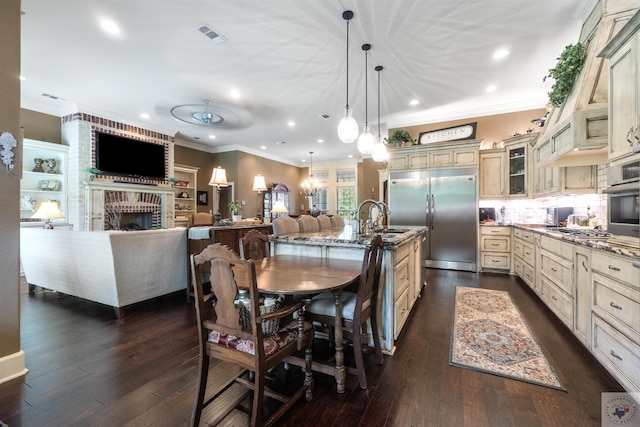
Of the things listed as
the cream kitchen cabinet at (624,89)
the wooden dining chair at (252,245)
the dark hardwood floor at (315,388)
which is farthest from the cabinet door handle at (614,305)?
the wooden dining chair at (252,245)

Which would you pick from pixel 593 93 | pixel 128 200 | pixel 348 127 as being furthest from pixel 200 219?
pixel 593 93

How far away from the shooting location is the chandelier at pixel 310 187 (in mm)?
9780

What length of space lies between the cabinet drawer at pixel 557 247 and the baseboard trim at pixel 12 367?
4460mm

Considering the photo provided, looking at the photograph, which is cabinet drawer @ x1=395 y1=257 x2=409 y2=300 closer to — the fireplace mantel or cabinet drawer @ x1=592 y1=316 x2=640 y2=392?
cabinet drawer @ x1=592 y1=316 x2=640 y2=392

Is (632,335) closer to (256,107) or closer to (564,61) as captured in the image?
(564,61)

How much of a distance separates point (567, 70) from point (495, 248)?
297cm

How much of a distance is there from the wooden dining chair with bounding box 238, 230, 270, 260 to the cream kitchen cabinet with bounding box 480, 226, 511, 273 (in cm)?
416

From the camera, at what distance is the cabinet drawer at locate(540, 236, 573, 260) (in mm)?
2404

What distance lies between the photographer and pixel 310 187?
9.79m

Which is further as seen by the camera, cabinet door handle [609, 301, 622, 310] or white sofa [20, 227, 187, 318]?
white sofa [20, 227, 187, 318]

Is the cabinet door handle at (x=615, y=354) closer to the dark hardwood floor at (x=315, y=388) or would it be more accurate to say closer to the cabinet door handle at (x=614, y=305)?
the dark hardwood floor at (x=315, y=388)

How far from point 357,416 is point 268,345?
669 millimetres

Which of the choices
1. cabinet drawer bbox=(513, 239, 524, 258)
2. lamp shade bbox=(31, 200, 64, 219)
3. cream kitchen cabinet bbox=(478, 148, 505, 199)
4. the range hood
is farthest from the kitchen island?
lamp shade bbox=(31, 200, 64, 219)

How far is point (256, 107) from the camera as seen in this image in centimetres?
516
